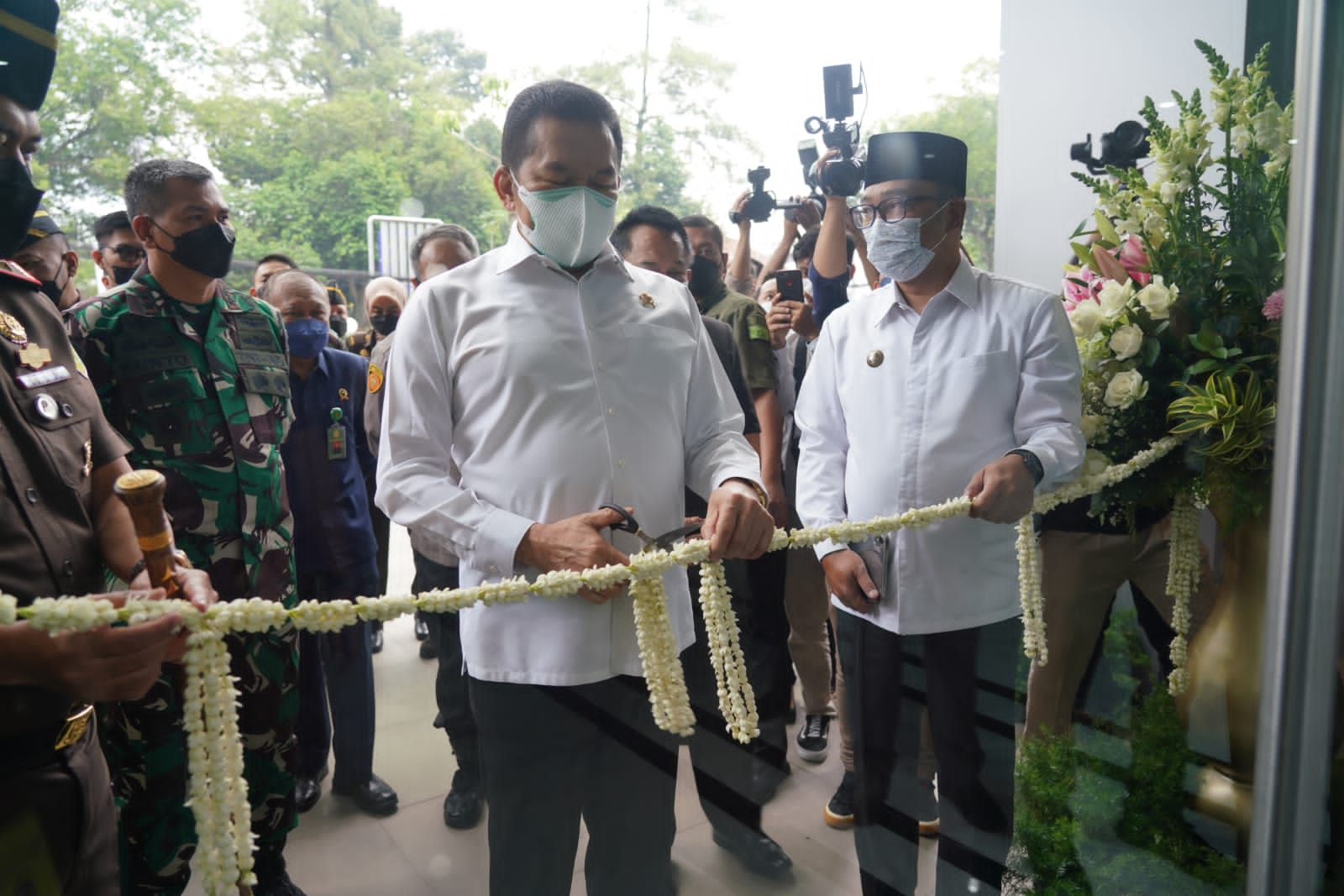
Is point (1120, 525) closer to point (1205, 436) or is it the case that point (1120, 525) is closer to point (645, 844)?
point (1205, 436)

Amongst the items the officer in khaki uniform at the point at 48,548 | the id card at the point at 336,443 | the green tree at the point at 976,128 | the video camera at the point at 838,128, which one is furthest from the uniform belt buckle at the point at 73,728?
the green tree at the point at 976,128

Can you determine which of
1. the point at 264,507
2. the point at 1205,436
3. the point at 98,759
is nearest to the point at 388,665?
the point at 264,507

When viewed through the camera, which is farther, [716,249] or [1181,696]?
[716,249]

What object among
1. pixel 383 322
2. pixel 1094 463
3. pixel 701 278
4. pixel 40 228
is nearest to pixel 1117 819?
pixel 1094 463

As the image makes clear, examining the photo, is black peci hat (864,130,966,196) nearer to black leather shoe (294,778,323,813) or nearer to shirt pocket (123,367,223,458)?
shirt pocket (123,367,223,458)

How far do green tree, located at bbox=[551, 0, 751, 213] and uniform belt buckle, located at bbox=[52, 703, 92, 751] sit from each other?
123 cm

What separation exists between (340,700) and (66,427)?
5.01ft

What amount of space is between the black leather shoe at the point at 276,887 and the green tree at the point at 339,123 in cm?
136

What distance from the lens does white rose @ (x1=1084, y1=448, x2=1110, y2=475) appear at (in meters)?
1.98

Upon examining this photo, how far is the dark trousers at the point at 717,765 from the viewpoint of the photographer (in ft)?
5.82

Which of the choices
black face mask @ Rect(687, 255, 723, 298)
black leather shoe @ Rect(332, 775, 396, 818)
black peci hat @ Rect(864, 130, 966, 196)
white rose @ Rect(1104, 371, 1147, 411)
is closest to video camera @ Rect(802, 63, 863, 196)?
black peci hat @ Rect(864, 130, 966, 196)

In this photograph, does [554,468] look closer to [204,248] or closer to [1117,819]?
[204,248]

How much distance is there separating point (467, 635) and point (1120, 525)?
5.27ft

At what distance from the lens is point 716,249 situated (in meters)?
2.89
